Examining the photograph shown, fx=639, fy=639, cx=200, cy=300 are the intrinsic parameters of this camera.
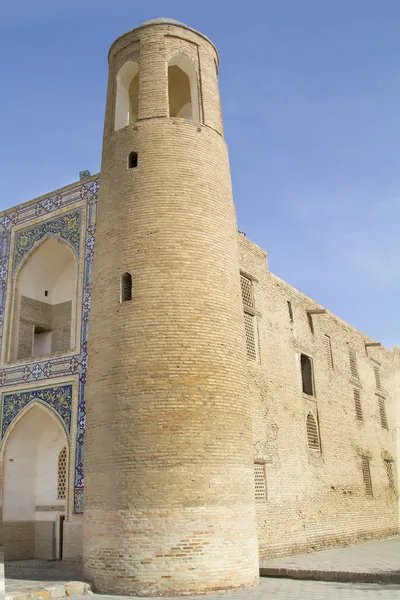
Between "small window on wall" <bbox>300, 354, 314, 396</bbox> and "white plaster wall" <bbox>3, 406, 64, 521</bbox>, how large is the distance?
20.8 ft

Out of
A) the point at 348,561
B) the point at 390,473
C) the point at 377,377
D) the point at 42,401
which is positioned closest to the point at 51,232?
the point at 42,401

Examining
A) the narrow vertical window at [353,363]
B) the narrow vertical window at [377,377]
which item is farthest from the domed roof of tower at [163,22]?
the narrow vertical window at [377,377]

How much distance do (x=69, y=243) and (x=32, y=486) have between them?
16.9ft

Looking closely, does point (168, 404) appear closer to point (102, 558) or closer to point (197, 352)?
point (197, 352)

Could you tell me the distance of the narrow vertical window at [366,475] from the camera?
18.1 meters

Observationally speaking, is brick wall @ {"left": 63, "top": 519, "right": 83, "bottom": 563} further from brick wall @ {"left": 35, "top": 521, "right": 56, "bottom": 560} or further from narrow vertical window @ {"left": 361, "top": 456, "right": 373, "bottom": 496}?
narrow vertical window @ {"left": 361, "top": 456, "right": 373, "bottom": 496}

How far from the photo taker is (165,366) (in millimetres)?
9695

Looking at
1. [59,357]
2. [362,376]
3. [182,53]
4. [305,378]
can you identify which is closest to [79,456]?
[59,357]

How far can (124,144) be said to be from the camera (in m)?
11.7

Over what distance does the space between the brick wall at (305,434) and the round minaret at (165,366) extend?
115 inches

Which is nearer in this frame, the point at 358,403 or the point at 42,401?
the point at 42,401

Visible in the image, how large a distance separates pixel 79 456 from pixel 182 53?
7915 millimetres

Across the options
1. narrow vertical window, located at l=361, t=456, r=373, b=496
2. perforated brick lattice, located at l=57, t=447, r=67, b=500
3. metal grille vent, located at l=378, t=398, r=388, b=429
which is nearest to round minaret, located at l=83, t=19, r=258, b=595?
perforated brick lattice, located at l=57, t=447, r=67, b=500

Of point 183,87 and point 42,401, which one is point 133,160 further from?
point 42,401
